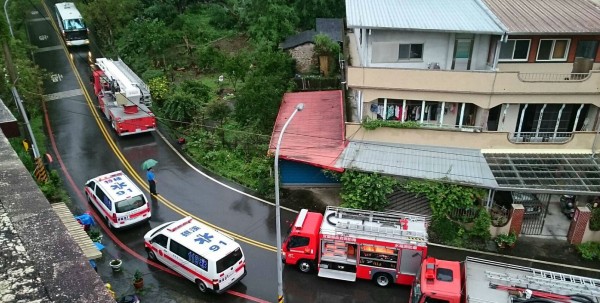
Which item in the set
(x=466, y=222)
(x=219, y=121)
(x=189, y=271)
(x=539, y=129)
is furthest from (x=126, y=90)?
(x=539, y=129)

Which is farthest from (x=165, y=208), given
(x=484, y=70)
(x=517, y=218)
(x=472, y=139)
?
(x=484, y=70)

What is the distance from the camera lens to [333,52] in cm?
4075

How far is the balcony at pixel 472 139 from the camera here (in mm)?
25250

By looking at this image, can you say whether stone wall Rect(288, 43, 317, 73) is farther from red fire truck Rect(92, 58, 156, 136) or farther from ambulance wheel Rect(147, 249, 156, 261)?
ambulance wheel Rect(147, 249, 156, 261)

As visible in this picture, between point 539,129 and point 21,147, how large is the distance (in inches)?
1142

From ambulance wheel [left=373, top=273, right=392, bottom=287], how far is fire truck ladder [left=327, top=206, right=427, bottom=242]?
1.83 metres

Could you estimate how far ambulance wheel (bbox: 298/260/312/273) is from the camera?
21297 mm

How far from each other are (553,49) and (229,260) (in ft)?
66.2

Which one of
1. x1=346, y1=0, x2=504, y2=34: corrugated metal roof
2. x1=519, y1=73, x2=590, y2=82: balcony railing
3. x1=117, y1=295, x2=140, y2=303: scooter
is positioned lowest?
x1=117, y1=295, x2=140, y2=303: scooter

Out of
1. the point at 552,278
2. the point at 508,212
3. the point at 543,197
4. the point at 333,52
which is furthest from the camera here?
Answer: the point at 333,52

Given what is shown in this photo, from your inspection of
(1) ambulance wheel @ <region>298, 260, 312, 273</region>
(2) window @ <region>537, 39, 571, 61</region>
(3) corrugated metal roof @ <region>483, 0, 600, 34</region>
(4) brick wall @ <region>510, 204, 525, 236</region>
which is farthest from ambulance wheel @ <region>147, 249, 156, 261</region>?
(2) window @ <region>537, 39, 571, 61</region>

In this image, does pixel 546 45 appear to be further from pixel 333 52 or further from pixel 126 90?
pixel 126 90

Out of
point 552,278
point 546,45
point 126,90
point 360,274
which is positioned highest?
point 546,45

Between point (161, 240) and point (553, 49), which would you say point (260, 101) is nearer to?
point (161, 240)
